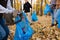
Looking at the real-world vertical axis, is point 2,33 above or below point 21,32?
above

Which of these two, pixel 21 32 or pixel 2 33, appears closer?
pixel 2 33

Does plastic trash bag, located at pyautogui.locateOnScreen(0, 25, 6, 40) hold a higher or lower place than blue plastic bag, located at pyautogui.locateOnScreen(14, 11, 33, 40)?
higher

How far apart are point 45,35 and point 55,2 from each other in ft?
4.82

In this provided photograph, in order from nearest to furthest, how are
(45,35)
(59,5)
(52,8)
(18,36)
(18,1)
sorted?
(18,36)
(45,35)
(59,5)
(52,8)
(18,1)

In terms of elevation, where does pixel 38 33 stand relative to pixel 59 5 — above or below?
below

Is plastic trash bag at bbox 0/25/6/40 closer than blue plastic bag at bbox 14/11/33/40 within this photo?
Yes

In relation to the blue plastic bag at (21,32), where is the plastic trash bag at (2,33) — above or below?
above

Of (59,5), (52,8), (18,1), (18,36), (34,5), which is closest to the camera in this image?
(18,36)

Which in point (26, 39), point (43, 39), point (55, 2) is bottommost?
point (43, 39)

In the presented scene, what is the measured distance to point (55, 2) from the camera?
25.2 feet

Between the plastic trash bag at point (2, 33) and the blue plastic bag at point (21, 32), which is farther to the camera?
the blue plastic bag at point (21, 32)

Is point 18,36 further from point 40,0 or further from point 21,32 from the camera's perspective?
point 40,0

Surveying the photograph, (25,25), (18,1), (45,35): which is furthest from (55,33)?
(18,1)

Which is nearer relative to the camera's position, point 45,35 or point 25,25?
point 25,25
